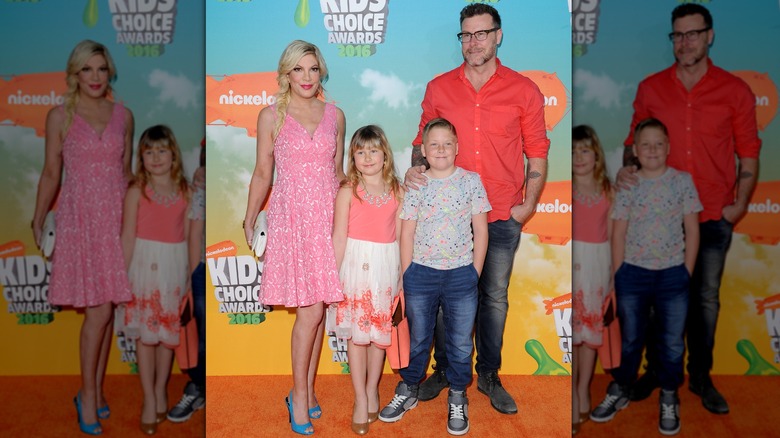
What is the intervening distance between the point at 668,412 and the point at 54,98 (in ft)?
3.84

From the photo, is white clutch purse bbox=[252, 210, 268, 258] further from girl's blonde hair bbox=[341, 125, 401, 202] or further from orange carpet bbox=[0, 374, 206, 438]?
orange carpet bbox=[0, 374, 206, 438]

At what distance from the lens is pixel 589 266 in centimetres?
87

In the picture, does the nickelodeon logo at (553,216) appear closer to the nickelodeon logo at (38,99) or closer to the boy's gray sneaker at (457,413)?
the boy's gray sneaker at (457,413)

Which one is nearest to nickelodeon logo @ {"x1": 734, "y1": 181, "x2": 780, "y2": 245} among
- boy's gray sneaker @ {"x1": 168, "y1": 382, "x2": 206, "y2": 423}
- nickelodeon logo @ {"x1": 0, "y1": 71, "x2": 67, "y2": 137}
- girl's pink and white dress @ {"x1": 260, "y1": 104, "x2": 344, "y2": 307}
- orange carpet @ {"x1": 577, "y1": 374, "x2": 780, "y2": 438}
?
orange carpet @ {"x1": 577, "y1": 374, "x2": 780, "y2": 438}

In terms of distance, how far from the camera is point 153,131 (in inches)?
39.0

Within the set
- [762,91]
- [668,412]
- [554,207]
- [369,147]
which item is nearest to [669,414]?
[668,412]

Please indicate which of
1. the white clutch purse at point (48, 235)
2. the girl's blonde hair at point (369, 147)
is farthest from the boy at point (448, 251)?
the white clutch purse at point (48, 235)

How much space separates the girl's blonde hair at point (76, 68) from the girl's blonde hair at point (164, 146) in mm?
127

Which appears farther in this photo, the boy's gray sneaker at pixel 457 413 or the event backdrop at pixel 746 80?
the boy's gray sneaker at pixel 457 413

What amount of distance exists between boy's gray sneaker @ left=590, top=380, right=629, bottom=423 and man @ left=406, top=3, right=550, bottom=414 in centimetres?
201

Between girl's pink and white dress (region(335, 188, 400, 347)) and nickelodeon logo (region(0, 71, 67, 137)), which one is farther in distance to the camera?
girl's pink and white dress (region(335, 188, 400, 347))

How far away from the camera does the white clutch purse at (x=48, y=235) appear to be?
4.25ft

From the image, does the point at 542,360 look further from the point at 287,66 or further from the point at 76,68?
the point at 76,68

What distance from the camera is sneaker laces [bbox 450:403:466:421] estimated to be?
278 cm
